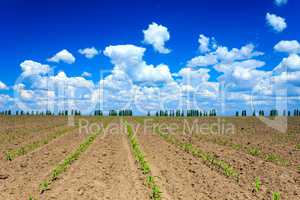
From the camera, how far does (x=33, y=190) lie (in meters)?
10.7

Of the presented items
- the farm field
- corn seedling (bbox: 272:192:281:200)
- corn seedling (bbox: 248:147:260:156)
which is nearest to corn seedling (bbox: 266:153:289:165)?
the farm field

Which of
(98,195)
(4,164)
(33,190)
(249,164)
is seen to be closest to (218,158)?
(249,164)

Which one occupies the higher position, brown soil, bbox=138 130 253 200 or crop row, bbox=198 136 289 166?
crop row, bbox=198 136 289 166

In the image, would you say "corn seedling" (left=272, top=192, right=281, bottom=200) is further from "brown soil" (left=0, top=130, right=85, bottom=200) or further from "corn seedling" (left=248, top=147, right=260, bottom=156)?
"corn seedling" (left=248, top=147, right=260, bottom=156)

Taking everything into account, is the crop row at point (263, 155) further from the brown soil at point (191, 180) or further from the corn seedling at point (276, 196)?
the corn seedling at point (276, 196)

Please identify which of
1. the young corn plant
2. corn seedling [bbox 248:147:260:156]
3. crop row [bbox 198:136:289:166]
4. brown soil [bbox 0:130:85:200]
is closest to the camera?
brown soil [bbox 0:130:85:200]

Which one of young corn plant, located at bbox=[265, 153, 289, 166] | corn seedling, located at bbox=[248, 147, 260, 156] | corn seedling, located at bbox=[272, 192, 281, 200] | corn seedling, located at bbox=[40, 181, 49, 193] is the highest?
corn seedling, located at bbox=[248, 147, 260, 156]

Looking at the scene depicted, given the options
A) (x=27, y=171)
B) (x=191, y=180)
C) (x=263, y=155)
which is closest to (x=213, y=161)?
(x=263, y=155)

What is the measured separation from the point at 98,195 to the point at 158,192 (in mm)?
1794

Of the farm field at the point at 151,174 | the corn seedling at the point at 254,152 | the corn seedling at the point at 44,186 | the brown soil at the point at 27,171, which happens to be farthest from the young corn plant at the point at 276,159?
the corn seedling at the point at 44,186

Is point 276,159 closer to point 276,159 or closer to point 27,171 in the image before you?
point 276,159

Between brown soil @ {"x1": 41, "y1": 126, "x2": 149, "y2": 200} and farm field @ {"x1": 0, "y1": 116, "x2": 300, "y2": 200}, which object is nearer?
brown soil @ {"x1": 41, "y1": 126, "x2": 149, "y2": 200}

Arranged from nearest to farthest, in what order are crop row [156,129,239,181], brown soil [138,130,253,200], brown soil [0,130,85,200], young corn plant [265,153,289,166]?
brown soil [138,130,253,200] < brown soil [0,130,85,200] < crop row [156,129,239,181] < young corn plant [265,153,289,166]

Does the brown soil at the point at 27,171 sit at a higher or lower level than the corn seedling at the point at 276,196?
higher
